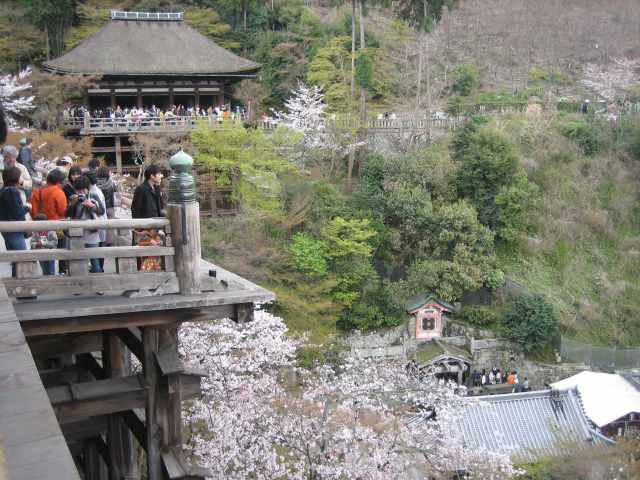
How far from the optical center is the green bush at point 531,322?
20766 millimetres

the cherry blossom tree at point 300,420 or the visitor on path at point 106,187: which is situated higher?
the visitor on path at point 106,187

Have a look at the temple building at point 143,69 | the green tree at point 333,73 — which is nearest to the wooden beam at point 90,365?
the temple building at point 143,69

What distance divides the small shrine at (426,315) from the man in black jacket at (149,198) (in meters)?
15.8

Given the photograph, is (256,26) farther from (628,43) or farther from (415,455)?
(415,455)

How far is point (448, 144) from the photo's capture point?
2564cm

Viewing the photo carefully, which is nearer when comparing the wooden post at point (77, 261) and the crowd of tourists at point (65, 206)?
the wooden post at point (77, 261)

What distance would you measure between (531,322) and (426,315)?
11.0ft

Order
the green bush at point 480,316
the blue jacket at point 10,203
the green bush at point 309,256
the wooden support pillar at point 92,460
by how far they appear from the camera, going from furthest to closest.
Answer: the green bush at point 480,316 < the green bush at point 309,256 < the wooden support pillar at point 92,460 < the blue jacket at point 10,203

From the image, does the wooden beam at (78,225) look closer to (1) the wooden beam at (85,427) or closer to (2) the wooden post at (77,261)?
(2) the wooden post at (77,261)

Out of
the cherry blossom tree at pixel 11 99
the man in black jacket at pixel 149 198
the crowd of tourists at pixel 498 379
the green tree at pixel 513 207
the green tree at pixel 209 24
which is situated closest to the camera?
the man in black jacket at pixel 149 198

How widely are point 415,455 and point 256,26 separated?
2471 centimetres

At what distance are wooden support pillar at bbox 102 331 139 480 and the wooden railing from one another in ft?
5.41

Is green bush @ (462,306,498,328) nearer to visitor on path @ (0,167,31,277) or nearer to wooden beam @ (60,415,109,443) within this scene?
wooden beam @ (60,415,109,443)

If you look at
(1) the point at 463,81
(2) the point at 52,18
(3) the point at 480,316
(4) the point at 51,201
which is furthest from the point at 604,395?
(2) the point at 52,18
